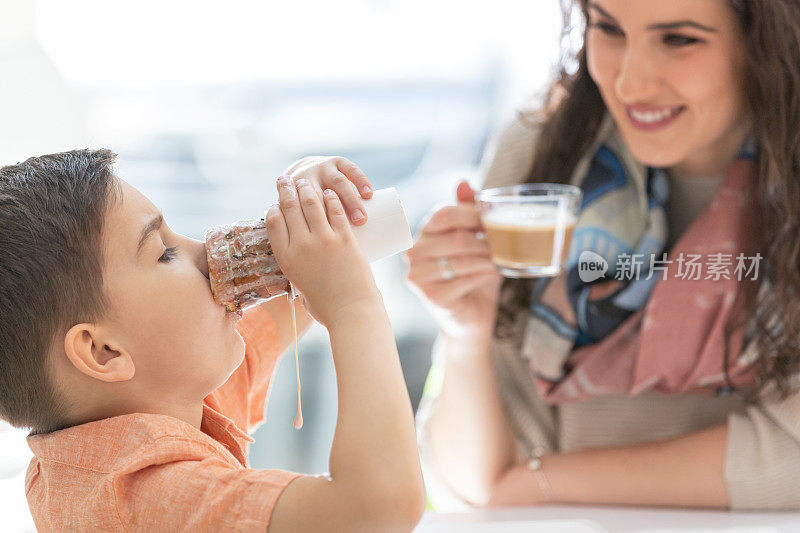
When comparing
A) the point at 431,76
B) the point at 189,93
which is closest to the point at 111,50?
the point at 189,93

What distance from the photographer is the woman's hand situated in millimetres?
1289

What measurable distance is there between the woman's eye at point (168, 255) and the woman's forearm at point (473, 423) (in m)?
0.74

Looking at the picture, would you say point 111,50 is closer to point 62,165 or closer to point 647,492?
point 62,165

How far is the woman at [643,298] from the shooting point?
123 cm

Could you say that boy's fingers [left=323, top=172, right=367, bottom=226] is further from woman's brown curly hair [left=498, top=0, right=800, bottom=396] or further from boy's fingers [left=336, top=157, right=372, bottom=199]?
woman's brown curly hair [left=498, top=0, right=800, bottom=396]

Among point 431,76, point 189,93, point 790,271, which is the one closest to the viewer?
point 790,271

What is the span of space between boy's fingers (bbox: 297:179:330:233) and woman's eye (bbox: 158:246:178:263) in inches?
5.3

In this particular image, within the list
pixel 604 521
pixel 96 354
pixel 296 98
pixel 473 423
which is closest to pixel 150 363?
pixel 96 354

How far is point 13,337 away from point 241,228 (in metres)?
0.22

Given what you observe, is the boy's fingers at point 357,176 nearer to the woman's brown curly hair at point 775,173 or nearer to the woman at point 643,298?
the woman at point 643,298

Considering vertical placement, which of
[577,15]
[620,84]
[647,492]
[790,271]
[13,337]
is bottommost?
[647,492]

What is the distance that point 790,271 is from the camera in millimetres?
1250

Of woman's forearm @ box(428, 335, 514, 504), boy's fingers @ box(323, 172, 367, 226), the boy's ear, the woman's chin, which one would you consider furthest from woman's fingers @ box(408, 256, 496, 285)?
the boy's ear

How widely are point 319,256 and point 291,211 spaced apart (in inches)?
2.0
